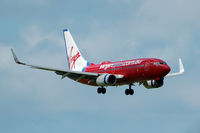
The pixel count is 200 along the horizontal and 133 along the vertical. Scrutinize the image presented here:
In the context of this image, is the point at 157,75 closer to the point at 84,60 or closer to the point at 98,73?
the point at 98,73

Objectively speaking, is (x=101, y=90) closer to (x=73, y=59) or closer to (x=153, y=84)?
(x=153, y=84)

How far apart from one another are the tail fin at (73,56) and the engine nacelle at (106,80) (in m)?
13.3

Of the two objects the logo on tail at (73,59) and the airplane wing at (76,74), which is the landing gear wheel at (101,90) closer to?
the airplane wing at (76,74)

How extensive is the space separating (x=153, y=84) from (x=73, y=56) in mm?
21200

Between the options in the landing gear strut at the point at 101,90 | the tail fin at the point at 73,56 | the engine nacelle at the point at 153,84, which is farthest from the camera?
the tail fin at the point at 73,56

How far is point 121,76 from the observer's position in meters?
98.1

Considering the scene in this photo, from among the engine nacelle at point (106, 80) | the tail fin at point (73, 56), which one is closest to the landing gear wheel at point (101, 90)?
the engine nacelle at point (106, 80)

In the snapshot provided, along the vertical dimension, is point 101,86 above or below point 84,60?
below

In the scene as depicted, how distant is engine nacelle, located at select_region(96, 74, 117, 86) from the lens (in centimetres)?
9706

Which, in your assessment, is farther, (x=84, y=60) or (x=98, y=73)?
(x=84, y=60)

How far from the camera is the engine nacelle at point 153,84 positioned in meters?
99.9

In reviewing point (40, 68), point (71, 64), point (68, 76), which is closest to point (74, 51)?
point (71, 64)

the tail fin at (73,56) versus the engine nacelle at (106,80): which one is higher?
the tail fin at (73,56)

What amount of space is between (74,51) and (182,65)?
70.4 feet
